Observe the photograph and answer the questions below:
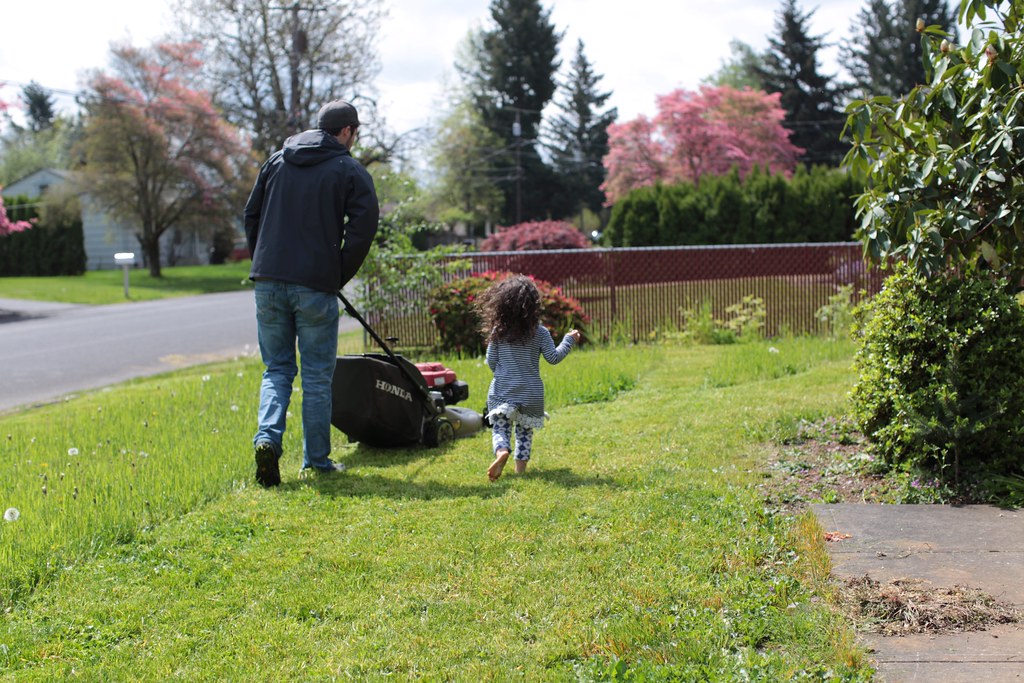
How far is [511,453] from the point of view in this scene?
6.00m

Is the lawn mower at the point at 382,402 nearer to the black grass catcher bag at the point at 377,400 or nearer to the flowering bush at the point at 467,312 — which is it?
the black grass catcher bag at the point at 377,400

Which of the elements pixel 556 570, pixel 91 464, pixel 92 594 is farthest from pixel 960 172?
pixel 91 464

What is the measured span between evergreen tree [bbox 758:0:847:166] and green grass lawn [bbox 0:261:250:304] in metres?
31.4

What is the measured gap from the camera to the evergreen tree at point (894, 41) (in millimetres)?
51562

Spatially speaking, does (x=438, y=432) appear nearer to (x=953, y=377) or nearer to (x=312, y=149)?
(x=312, y=149)

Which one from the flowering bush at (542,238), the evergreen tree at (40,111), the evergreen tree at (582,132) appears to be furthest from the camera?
the evergreen tree at (40,111)

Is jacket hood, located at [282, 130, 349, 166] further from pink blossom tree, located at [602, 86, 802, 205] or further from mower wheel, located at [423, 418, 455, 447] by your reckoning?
pink blossom tree, located at [602, 86, 802, 205]

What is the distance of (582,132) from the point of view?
67.4 meters

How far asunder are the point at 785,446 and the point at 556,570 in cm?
262

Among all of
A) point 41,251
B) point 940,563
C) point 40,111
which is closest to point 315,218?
point 940,563

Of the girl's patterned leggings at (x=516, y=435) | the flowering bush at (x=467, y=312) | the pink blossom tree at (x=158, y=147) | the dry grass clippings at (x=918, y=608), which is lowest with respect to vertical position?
the dry grass clippings at (x=918, y=608)

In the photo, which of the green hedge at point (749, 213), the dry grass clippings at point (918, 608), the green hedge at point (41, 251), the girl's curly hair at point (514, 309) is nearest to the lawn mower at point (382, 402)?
the girl's curly hair at point (514, 309)

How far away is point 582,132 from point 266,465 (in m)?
64.3

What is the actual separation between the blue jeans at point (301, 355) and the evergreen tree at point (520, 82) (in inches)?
1973
